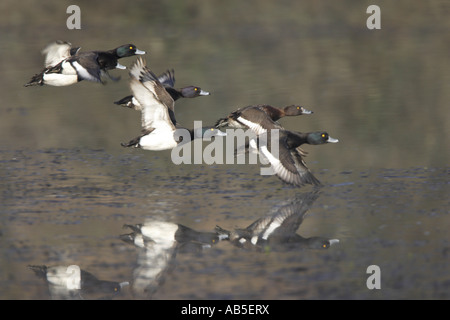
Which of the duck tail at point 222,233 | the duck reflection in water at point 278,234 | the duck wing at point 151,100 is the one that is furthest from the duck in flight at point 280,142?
the duck tail at point 222,233

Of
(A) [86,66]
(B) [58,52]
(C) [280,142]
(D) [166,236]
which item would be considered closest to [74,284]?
(D) [166,236]

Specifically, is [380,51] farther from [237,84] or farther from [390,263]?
[390,263]

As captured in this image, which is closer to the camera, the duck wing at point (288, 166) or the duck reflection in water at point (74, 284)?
the duck reflection in water at point (74, 284)

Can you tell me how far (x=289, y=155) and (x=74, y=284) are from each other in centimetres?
373

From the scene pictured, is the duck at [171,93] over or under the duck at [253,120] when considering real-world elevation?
over

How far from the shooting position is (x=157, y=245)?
8.66 m

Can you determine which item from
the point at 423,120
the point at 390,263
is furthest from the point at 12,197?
the point at 423,120

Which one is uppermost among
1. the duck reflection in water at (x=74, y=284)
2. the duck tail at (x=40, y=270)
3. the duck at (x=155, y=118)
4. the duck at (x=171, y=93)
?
the duck at (x=171, y=93)

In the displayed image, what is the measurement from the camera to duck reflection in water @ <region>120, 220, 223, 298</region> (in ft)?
25.3

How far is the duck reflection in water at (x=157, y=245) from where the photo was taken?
25.3 feet

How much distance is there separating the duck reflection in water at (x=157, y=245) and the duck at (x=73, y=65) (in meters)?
3.75

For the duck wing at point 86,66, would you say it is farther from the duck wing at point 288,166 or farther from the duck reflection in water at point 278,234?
the duck reflection in water at point 278,234

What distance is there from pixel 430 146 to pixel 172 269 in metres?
6.04
